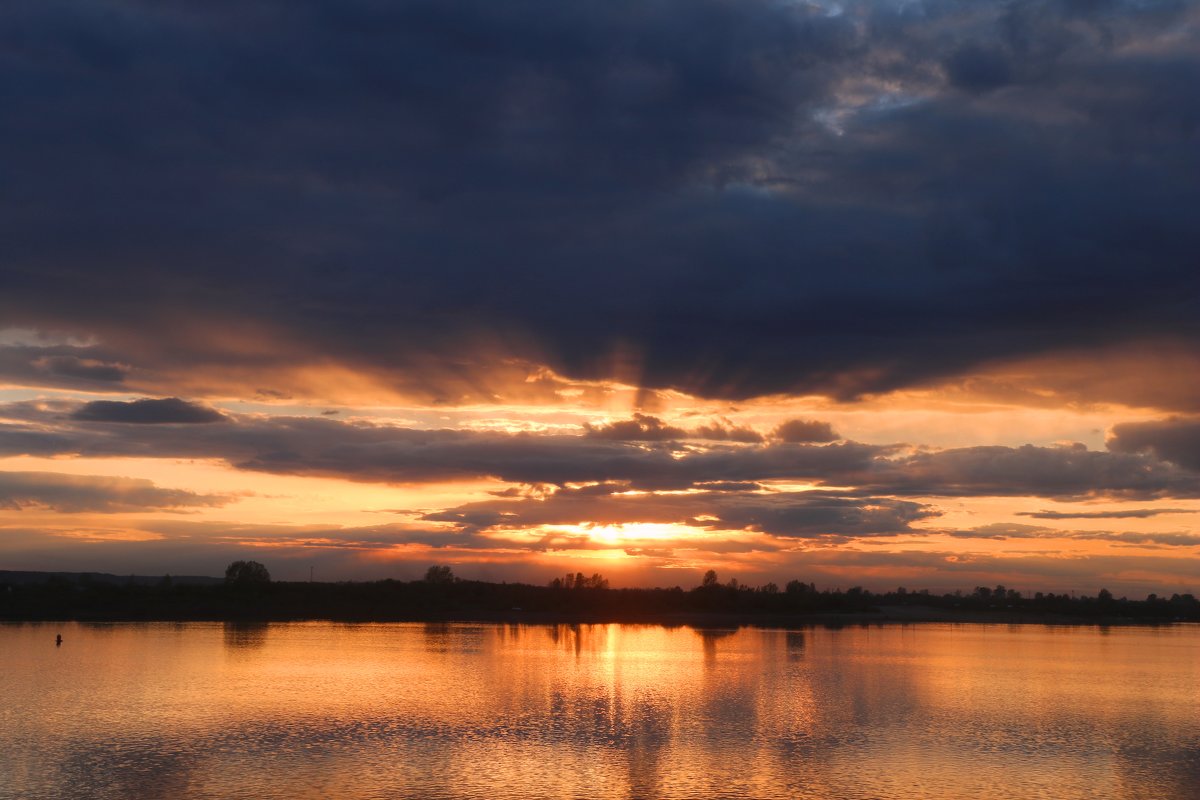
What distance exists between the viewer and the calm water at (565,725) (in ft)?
120

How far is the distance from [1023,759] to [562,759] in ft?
65.3

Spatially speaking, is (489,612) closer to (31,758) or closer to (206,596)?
(206,596)

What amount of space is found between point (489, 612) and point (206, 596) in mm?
50065

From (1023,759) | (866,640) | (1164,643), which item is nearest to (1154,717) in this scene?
(1023,759)

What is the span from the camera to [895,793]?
36.0 meters

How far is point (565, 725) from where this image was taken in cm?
4966

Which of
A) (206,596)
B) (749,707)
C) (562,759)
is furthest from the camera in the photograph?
(206,596)

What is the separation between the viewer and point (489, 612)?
189625mm

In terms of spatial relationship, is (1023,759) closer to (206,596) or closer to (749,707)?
(749,707)

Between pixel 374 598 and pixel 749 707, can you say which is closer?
pixel 749 707

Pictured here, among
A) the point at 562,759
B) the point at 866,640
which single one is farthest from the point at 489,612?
the point at 562,759

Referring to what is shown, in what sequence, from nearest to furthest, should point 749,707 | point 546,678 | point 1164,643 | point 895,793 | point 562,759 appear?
1. point 895,793
2. point 562,759
3. point 749,707
4. point 546,678
5. point 1164,643

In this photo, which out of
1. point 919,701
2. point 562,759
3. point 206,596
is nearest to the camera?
point 562,759

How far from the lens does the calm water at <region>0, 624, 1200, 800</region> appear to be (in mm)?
36531
